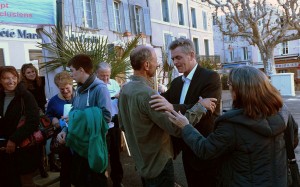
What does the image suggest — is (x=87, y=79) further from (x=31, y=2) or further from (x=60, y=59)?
(x=31, y=2)

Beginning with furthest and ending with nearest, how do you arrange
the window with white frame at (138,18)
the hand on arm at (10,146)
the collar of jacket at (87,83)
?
the window with white frame at (138,18) → the hand on arm at (10,146) → the collar of jacket at (87,83)

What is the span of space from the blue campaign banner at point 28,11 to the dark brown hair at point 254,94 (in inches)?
170

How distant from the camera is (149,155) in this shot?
2.31m

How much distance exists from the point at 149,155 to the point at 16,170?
2048 mm

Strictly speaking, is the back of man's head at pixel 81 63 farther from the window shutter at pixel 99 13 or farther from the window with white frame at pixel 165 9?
the window with white frame at pixel 165 9

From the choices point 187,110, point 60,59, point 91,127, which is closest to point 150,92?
point 187,110

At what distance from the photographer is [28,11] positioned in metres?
5.20

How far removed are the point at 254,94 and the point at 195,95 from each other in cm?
79

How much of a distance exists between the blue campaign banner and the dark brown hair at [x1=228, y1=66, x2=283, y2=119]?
14.2ft

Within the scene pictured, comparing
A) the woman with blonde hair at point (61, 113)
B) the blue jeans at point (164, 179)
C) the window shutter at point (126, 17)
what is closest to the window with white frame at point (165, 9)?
the window shutter at point (126, 17)

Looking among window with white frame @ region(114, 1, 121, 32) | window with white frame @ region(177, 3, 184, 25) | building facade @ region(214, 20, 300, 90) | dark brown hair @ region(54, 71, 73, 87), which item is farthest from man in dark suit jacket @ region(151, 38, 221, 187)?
building facade @ region(214, 20, 300, 90)

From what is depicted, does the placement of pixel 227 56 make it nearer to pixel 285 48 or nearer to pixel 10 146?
pixel 285 48

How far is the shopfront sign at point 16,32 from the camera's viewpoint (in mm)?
10249

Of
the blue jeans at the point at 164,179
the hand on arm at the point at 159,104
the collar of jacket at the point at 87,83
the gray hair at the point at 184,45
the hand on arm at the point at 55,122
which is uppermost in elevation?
the gray hair at the point at 184,45
